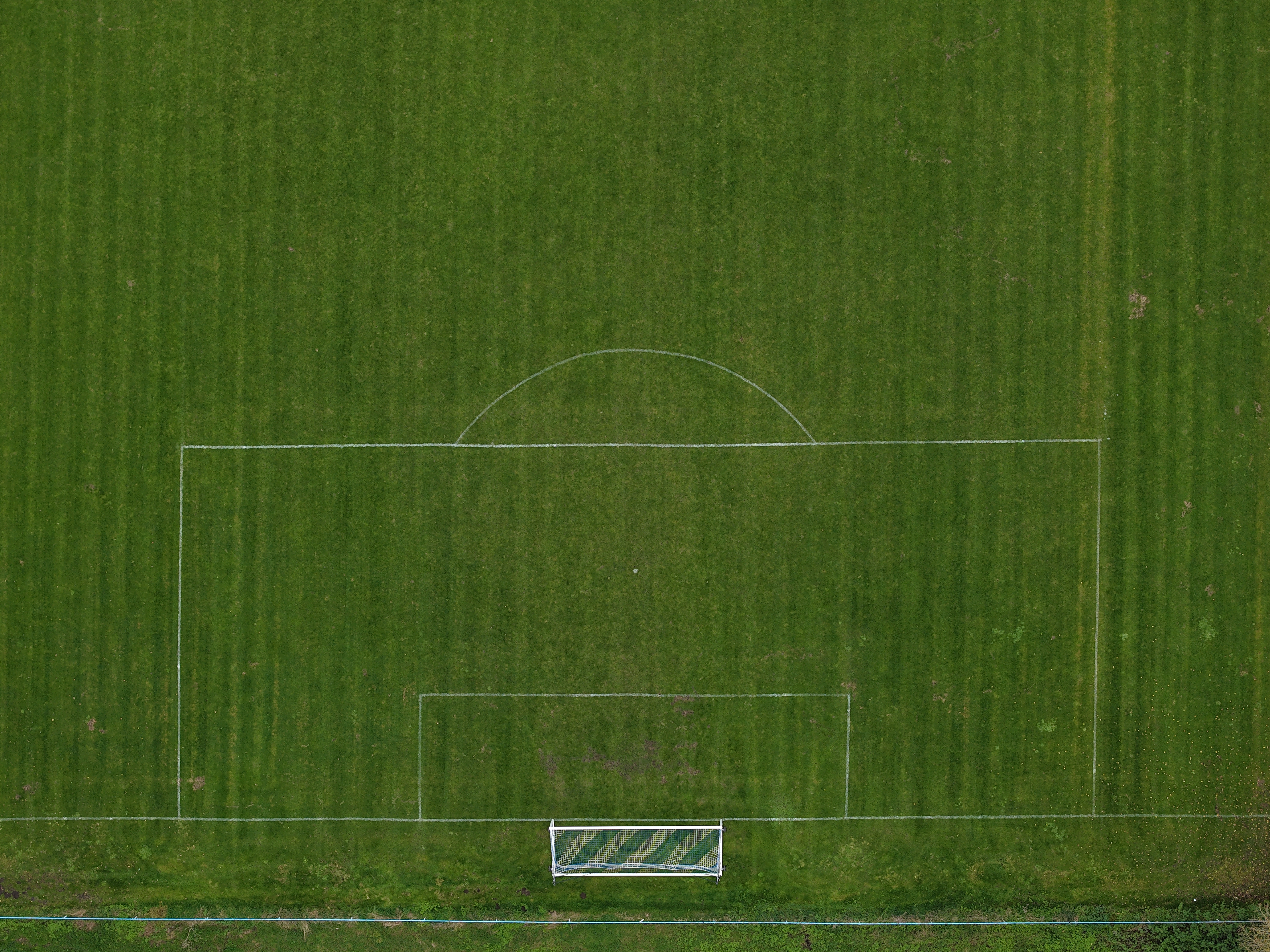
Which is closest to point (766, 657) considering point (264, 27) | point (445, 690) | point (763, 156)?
point (445, 690)

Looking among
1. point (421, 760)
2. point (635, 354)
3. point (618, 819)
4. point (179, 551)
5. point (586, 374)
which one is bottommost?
point (618, 819)

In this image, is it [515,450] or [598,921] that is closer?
[515,450]

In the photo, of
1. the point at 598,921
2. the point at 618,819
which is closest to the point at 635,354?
the point at 618,819

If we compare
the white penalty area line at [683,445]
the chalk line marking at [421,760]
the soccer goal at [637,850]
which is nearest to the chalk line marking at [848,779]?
the soccer goal at [637,850]

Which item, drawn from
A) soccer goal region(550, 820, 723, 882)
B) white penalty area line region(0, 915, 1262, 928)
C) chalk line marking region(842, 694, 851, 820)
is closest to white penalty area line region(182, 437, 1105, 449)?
chalk line marking region(842, 694, 851, 820)

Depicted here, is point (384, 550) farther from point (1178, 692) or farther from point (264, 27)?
point (1178, 692)

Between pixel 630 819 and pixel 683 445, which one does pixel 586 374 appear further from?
pixel 630 819

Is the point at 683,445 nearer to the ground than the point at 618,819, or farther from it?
farther from it
